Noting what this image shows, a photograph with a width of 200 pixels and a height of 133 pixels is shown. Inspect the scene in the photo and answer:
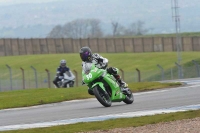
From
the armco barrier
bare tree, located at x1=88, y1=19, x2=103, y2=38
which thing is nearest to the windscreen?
the armco barrier

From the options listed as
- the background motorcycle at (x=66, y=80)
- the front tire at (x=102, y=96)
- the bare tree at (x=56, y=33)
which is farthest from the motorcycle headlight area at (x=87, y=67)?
the bare tree at (x=56, y=33)

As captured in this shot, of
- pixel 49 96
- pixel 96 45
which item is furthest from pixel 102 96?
pixel 96 45

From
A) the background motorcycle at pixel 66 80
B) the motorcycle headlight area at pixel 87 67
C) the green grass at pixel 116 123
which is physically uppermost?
the motorcycle headlight area at pixel 87 67

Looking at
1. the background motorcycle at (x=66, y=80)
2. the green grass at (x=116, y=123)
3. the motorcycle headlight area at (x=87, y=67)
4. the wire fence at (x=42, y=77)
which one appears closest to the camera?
the green grass at (x=116, y=123)

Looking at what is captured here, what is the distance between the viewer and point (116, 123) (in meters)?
14.0

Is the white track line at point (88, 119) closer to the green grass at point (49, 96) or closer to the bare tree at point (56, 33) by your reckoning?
the green grass at point (49, 96)

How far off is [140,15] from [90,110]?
16526cm

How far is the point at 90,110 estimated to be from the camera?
60.0ft

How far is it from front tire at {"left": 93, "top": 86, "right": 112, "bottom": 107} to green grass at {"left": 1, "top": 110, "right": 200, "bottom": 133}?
11.5 ft

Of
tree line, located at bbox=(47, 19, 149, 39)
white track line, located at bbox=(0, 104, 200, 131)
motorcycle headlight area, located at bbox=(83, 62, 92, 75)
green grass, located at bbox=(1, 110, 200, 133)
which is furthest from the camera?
tree line, located at bbox=(47, 19, 149, 39)

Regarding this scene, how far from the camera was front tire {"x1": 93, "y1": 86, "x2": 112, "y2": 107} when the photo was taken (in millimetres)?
18188

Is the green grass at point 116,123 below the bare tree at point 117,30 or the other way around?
the other way around

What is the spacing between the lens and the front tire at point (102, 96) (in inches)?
716

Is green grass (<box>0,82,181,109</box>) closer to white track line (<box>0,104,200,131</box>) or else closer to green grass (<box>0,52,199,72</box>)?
white track line (<box>0,104,200,131</box>)
